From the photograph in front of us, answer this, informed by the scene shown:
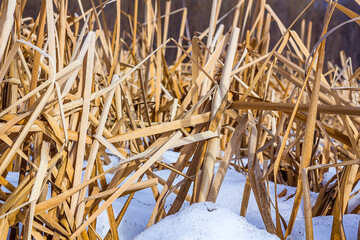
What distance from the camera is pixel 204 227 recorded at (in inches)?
15.3

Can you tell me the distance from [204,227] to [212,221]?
0.5 inches

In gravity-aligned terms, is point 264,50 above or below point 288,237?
above

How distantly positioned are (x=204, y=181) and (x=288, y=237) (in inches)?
4.6

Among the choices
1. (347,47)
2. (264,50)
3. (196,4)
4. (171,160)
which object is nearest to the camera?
(171,160)

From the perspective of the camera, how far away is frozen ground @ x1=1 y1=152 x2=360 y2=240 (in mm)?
389

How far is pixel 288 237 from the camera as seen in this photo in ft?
1.39

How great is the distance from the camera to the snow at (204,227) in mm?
383

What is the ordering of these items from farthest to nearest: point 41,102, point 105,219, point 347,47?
point 347,47, point 105,219, point 41,102

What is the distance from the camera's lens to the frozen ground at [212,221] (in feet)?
1.28

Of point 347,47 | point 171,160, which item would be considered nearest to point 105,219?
point 171,160

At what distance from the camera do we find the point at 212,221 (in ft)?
1.30

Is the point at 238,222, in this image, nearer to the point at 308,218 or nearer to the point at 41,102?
the point at 308,218

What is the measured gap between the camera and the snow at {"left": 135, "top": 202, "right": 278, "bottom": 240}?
0.38 metres

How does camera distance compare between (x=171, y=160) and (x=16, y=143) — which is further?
(x=171, y=160)
